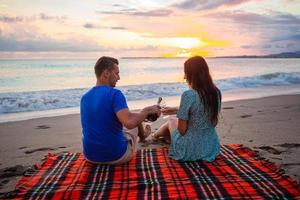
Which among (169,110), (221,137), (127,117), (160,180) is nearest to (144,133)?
(169,110)

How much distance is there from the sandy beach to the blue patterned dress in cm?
94

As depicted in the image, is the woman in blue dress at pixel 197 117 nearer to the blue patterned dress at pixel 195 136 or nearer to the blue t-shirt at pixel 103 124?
the blue patterned dress at pixel 195 136

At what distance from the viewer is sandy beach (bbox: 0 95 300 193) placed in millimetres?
5023

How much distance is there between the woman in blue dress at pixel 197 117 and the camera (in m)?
4.59

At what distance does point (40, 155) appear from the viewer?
5648 millimetres

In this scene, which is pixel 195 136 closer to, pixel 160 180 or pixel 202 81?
pixel 202 81

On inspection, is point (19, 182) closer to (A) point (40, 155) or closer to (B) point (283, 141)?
(A) point (40, 155)


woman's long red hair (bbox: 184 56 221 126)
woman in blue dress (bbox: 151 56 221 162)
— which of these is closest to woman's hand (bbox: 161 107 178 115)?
woman in blue dress (bbox: 151 56 221 162)

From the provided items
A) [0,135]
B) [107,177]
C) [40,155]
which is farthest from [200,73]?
[0,135]

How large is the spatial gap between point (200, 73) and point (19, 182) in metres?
2.52

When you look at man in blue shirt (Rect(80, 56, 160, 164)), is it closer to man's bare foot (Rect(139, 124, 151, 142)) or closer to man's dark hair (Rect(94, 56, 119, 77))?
man's dark hair (Rect(94, 56, 119, 77))

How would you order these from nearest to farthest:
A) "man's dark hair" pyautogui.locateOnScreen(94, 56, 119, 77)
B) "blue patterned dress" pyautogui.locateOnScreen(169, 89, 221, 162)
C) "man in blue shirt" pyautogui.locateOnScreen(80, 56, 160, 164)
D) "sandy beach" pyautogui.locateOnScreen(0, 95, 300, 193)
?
"man in blue shirt" pyautogui.locateOnScreen(80, 56, 160, 164) → "man's dark hair" pyautogui.locateOnScreen(94, 56, 119, 77) → "blue patterned dress" pyautogui.locateOnScreen(169, 89, 221, 162) → "sandy beach" pyautogui.locateOnScreen(0, 95, 300, 193)

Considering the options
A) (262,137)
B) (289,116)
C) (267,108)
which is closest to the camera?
(262,137)

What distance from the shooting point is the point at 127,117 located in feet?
14.1
